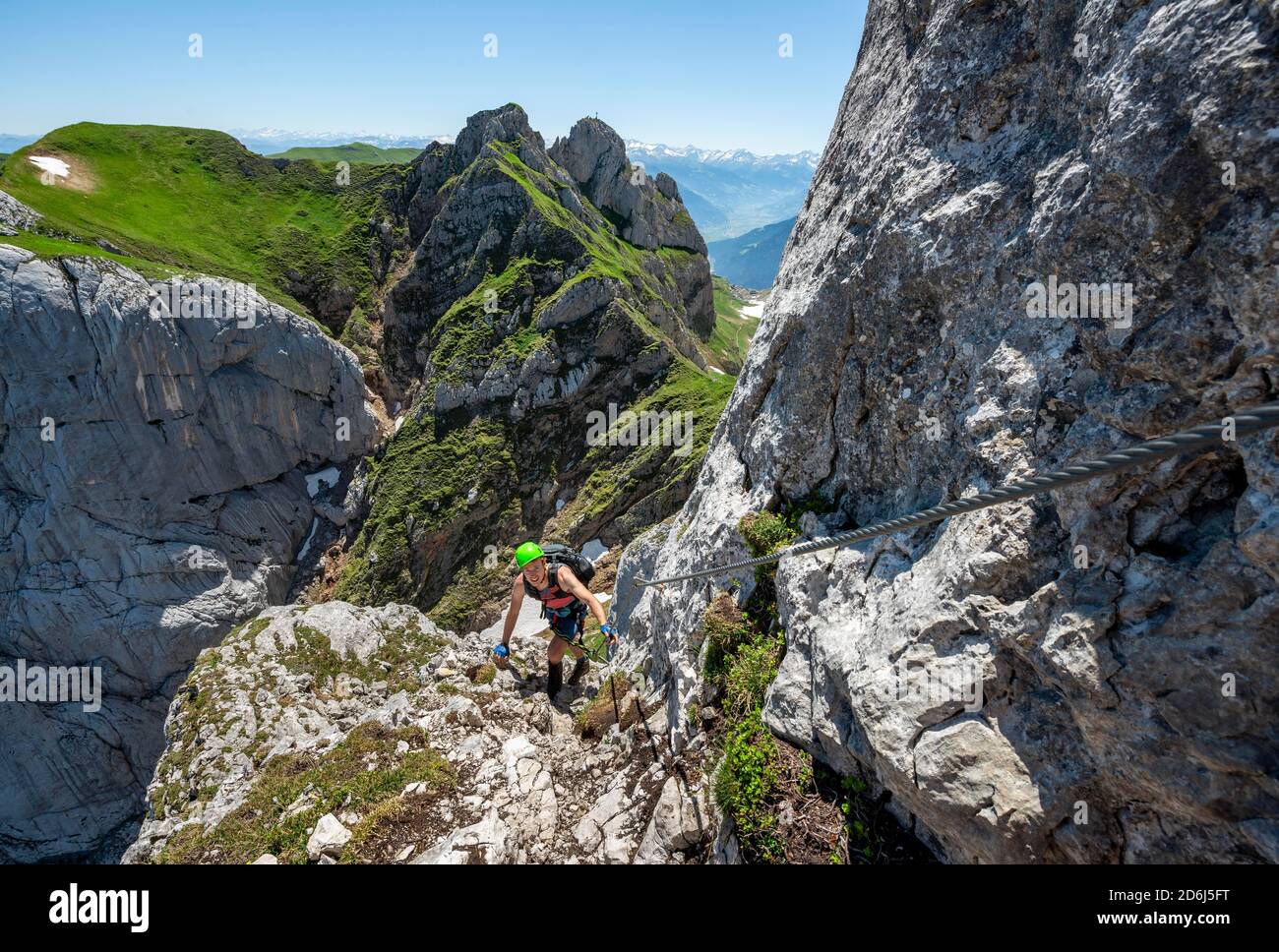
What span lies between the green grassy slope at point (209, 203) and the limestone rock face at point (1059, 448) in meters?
68.0

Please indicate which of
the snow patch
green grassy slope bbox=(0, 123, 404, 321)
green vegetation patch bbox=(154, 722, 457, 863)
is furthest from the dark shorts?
the snow patch

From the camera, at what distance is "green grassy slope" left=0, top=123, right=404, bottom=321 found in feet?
177

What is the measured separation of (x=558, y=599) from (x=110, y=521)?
53.6 m

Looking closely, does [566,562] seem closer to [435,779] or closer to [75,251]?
[435,779]

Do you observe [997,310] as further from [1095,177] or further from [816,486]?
[816,486]

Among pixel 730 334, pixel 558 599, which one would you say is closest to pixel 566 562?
pixel 558 599

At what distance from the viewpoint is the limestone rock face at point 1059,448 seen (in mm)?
4184

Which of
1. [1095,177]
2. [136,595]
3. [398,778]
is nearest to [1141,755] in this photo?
[1095,177]

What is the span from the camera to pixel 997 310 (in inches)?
259

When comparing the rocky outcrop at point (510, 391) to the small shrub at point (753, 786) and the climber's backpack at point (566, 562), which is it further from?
the small shrub at point (753, 786)

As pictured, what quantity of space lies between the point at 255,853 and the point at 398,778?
253cm

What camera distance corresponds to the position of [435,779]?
29.9 ft

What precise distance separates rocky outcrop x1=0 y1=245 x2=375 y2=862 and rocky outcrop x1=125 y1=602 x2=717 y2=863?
121ft

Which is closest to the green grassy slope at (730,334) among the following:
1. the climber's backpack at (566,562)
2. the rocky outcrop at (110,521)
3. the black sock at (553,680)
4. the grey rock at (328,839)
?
the climber's backpack at (566,562)
